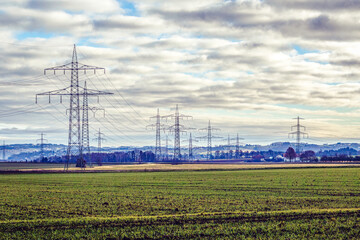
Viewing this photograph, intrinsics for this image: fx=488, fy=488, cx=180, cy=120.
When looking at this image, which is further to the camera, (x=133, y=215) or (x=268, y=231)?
(x=133, y=215)

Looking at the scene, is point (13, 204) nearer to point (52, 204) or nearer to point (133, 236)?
point (52, 204)

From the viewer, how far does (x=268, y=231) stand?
2598 centimetres

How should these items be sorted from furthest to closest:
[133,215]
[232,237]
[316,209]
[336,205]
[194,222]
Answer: [336,205]
[316,209]
[133,215]
[194,222]
[232,237]

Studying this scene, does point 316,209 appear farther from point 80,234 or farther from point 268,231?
point 80,234

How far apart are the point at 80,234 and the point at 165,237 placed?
4.67 meters

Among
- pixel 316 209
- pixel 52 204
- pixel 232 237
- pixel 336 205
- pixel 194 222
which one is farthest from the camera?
pixel 52 204

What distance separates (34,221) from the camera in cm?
2955

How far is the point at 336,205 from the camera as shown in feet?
121

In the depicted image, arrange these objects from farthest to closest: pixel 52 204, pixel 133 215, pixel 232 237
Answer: pixel 52 204 → pixel 133 215 → pixel 232 237

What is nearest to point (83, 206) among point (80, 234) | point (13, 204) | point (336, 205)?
point (13, 204)

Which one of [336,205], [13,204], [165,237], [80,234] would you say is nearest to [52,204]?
[13,204]

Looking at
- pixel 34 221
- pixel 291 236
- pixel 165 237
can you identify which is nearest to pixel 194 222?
pixel 165 237

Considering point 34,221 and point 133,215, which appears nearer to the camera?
point 34,221

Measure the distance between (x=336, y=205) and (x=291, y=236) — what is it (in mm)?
13812
